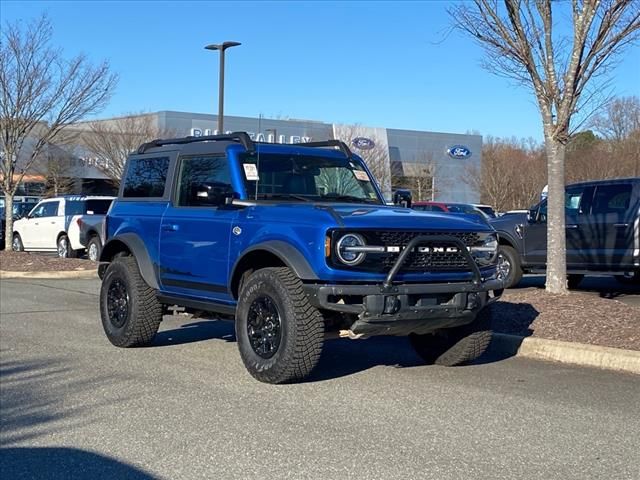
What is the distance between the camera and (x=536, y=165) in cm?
4441

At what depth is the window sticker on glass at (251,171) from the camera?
7.66m

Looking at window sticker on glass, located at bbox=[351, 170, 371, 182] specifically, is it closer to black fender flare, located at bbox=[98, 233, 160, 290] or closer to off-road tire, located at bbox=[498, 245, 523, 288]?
black fender flare, located at bbox=[98, 233, 160, 290]

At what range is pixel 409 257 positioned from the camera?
6535 mm

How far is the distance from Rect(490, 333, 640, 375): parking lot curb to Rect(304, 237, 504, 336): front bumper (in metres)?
1.64

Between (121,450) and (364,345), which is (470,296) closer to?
(364,345)

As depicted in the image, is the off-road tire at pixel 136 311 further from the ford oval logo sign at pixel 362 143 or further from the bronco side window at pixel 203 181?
the ford oval logo sign at pixel 362 143

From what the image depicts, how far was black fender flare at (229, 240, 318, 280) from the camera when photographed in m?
6.45

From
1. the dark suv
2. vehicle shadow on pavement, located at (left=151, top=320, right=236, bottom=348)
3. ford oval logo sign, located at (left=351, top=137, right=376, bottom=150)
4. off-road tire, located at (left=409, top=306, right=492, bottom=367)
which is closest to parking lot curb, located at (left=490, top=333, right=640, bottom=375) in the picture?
off-road tire, located at (left=409, top=306, right=492, bottom=367)

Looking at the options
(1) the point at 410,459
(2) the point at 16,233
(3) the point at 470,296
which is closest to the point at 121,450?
(1) the point at 410,459

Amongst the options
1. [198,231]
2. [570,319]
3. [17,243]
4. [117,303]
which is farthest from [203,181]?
[17,243]

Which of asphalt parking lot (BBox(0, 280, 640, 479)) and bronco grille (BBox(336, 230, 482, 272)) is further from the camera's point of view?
bronco grille (BBox(336, 230, 482, 272))

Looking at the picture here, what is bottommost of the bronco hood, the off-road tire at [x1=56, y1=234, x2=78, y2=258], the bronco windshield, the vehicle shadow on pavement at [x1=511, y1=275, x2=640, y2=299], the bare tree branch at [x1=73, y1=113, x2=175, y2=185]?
the vehicle shadow on pavement at [x1=511, y1=275, x2=640, y2=299]

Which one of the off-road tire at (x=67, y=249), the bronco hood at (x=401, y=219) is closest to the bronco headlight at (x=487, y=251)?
the bronco hood at (x=401, y=219)

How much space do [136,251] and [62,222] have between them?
12991 mm
